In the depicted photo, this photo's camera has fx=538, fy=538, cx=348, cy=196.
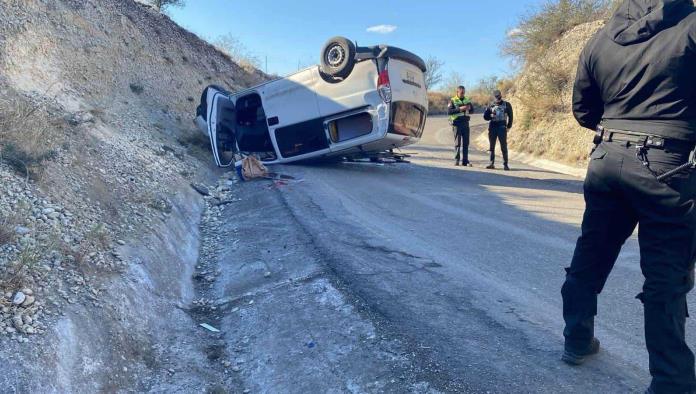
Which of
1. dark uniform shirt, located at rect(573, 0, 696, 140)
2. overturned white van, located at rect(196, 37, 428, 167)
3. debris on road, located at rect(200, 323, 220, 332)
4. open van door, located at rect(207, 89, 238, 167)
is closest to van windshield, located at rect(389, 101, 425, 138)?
overturned white van, located at rect(196, 37, 428, 167)

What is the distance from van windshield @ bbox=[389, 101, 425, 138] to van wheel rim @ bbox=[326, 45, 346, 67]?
1.28 metres

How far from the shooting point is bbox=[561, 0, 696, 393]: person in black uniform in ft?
7.95

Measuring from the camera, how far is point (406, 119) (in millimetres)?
10531

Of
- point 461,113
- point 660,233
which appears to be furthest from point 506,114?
point 660,233

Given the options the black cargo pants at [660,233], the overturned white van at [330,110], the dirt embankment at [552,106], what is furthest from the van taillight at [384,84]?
the dirt embankment at [552,106]

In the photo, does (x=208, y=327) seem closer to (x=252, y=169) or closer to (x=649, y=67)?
(x=649, y=67)

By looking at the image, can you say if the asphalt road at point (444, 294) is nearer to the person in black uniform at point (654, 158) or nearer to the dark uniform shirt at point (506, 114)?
the person in black uniform at point (654, 158)

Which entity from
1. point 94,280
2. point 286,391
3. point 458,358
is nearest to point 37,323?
point 94,280

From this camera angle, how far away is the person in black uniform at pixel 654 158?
7.95 feet

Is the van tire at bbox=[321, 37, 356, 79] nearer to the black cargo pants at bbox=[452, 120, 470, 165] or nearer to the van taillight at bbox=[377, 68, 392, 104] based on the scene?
the van taillight at bbox=[377, 68, 392, 104]

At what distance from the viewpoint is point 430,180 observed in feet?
36.6

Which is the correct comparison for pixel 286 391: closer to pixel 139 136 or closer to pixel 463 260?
pixel 463 260

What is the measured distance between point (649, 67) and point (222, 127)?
963 centimetres

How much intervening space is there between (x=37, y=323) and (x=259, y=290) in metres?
1.86
